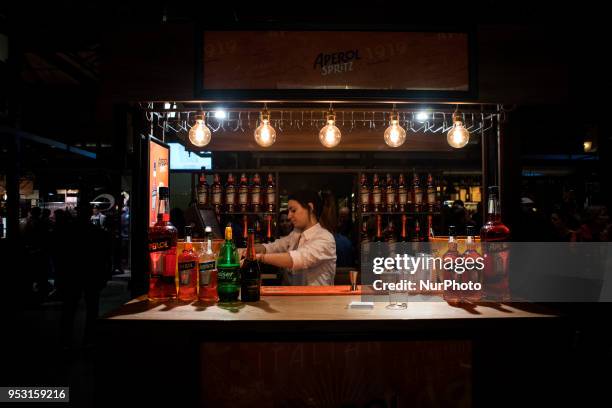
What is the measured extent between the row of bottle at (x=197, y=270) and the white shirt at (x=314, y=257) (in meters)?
0.65

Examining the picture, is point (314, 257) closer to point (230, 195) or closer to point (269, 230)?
point (269, 230)

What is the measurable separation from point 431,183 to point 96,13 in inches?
170

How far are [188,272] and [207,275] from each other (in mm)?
110

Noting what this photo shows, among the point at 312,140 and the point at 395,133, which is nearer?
the point at 395,133

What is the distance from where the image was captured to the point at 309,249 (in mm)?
2973

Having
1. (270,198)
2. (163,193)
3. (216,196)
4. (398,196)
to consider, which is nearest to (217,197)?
(216,196)

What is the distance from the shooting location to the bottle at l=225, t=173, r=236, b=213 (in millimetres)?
5422

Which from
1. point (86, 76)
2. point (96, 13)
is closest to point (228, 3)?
point (96, 13)

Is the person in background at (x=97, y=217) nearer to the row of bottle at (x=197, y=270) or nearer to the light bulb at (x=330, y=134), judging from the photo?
the light bulb at (x=330, y=134)

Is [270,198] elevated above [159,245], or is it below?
above

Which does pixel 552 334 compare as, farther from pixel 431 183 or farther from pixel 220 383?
pixel 431 183

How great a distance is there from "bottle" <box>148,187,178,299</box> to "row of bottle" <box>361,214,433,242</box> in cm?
358

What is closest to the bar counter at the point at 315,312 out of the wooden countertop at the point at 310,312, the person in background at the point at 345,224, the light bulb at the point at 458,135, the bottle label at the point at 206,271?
the wooden countertop at the point at 310,312

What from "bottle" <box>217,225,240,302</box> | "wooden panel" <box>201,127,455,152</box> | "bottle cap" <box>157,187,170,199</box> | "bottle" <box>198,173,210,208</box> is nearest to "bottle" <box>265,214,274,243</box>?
"bottle" <box>198,173,210,208</box>
